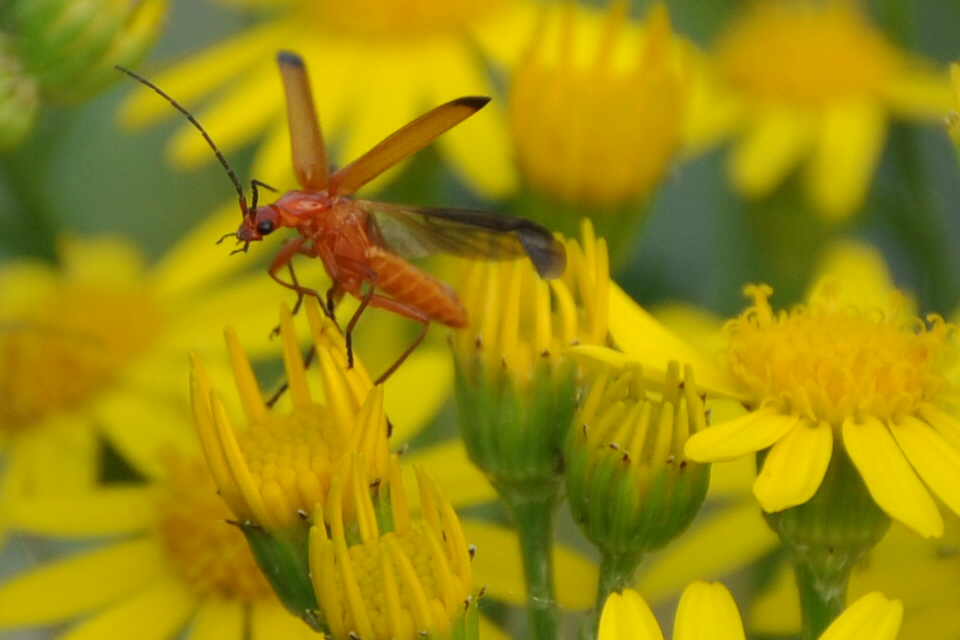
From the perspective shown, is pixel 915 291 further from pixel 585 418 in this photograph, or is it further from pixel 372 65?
pixel 585 418

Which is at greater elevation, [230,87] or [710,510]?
[230,87]

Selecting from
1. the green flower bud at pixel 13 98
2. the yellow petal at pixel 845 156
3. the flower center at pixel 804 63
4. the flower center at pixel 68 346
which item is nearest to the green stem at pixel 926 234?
the yellow petal at pixel 845 156

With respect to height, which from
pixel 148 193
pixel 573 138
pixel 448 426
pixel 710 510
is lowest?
pixel 710 510

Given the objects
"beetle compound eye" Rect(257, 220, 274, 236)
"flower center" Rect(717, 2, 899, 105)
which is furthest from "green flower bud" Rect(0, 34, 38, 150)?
"flower center" Rect(717, 2, 899, 105)

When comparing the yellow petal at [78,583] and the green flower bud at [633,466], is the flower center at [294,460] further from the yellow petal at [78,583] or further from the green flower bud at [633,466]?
the yellow petal at [78,583]

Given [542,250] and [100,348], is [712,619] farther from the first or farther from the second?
[100,348]

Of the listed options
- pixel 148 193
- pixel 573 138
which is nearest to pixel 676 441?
pixel 573 138

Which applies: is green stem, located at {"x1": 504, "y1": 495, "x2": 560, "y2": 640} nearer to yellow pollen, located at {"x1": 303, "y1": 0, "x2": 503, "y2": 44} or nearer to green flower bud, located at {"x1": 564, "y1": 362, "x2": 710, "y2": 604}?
green flower bud, located at {"x1": 564, "y1": 362, "x2": 710, "y2": 604}
